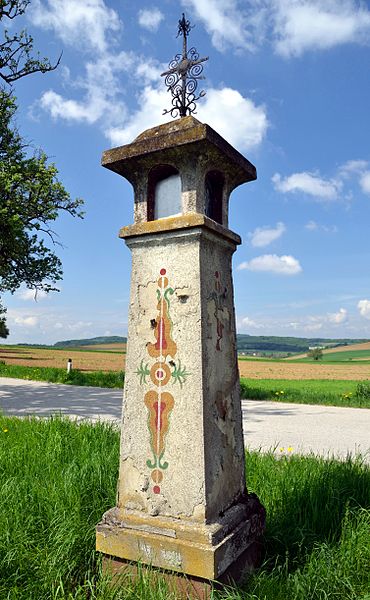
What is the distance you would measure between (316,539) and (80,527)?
60.3 inches

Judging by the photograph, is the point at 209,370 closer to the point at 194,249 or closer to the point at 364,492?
the point at 194,249

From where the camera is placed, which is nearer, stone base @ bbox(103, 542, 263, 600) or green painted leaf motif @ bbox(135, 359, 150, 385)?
stone base @ bbox(103, 542, 263, 600)

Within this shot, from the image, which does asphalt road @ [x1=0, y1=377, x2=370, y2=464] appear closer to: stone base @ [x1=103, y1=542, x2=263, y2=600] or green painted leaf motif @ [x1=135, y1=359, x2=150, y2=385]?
stone base @ [x1=103, y1=542, x2=263, y2=600]

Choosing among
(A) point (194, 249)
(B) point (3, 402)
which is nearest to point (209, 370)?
(A) point (194, 249)

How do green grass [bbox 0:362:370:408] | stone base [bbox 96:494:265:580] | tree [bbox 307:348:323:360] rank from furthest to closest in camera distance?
1. tree [bbox 307:348:323:360]
2. green grass [bbox 0:362:370:408]
3. stone base [bbox 96:494:265:580]

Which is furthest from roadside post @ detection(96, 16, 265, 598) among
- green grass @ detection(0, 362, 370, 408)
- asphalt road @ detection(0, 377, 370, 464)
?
green grass @ detection(0, 362, 370, 408)

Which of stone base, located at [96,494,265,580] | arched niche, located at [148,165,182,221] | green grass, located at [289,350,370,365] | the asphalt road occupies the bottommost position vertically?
the asphalt road

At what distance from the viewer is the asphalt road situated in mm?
7008

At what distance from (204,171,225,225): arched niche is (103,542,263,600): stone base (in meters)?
2.06

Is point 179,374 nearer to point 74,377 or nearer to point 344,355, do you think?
point 74,377

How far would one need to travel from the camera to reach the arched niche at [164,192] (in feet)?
9.21

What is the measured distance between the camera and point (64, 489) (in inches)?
128

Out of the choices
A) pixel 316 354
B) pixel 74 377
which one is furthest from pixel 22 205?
pixel 316 354

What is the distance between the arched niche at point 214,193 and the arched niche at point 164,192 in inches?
8.4
